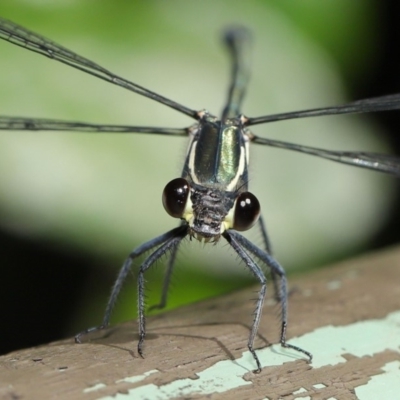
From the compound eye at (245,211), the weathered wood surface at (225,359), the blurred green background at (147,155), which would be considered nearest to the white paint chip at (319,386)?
the weathered wood surface at (225,359)

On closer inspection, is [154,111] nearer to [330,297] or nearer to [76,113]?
[76,113]

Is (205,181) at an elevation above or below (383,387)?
above

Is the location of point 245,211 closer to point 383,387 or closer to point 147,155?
point 383,387

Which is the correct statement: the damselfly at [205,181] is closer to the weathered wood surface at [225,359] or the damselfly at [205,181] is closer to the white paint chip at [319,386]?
the weathered wood surface at [225,359]

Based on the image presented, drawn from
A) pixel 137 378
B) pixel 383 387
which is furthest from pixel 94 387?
pixel 383 387

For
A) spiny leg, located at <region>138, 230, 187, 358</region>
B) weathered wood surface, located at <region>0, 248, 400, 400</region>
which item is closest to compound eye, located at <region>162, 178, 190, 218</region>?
spiny leg, located at <region>138, 230, 187, 358</region>

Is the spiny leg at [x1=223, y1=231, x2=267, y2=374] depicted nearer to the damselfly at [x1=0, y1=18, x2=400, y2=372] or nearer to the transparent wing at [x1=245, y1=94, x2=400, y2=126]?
the damselfly at [x1=0, y1=18, x2=400, y2=372]
